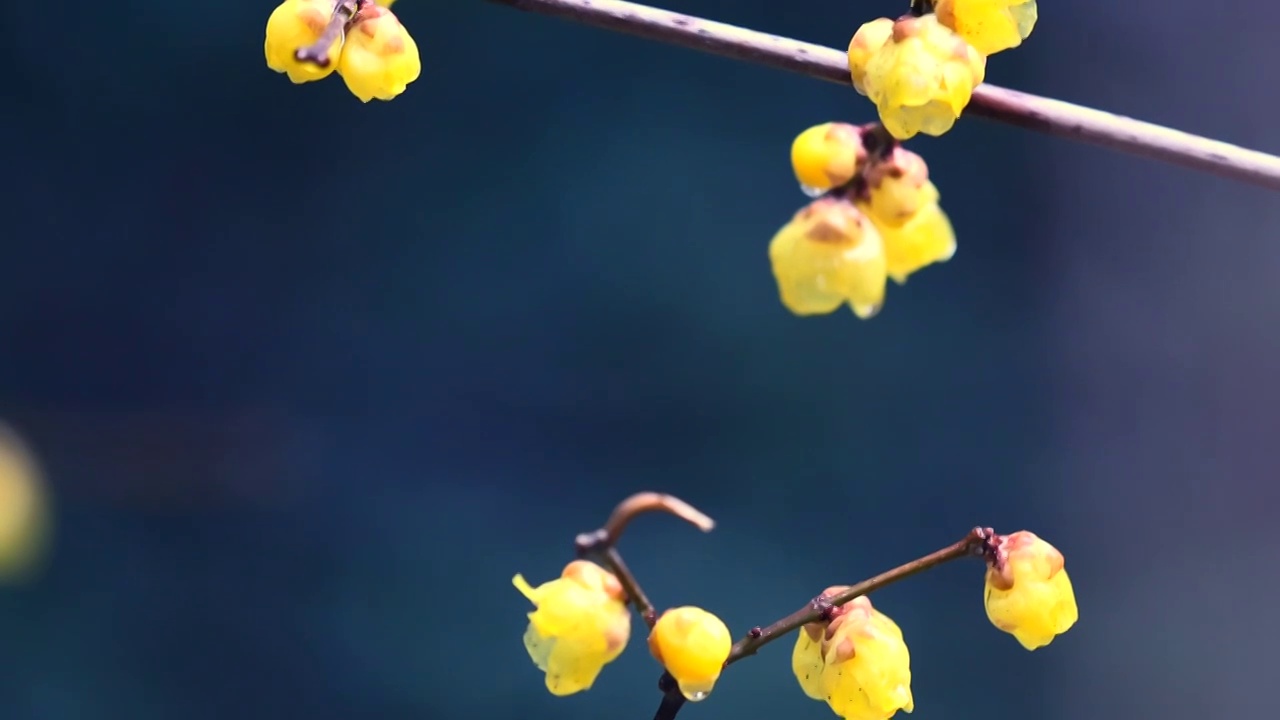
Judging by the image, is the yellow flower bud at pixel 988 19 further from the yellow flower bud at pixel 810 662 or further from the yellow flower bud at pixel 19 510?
the yellow flower bud at pixel 19 510

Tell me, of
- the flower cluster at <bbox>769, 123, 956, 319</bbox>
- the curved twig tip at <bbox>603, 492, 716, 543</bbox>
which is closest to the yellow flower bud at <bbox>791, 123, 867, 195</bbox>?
the flower cluster at <bbox>769, 123, 956, 319</bbox>

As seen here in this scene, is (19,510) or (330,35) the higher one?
(19,510)

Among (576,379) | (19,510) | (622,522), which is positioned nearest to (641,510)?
(622,522)

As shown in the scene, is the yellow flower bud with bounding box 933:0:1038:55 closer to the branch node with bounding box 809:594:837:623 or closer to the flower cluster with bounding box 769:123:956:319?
the flower cluster with bounding box 769:123:956:319

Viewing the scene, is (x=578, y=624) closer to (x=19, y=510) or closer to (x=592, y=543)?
(x=592, y=543)

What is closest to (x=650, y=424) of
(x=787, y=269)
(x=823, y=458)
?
(x=823, y=458)

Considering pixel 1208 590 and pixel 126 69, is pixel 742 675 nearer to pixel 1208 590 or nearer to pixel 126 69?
pixel 1208 590

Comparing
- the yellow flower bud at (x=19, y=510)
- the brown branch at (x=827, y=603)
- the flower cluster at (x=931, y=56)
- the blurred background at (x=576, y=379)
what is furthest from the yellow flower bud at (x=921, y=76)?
the yellow flower bud at (x=19, y=510)
